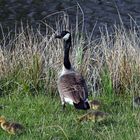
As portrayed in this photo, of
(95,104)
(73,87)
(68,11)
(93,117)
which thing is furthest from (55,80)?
(68,11)

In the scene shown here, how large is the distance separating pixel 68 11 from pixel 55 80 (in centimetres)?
795

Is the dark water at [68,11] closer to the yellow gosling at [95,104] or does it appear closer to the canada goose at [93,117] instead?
the yellow gosling at [95,104]

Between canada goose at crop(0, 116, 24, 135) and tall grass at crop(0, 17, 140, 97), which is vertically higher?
canada goose at crop(0, 116, 24, 135)

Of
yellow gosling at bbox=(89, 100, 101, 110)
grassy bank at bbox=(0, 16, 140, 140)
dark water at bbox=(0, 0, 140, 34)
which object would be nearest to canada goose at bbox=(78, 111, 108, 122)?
grassy bank at bbox=(0, 16, 140, 140)

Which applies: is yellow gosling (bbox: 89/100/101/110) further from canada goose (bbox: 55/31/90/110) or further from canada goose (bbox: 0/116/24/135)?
canada goose (bbox: 0/116/24/135)

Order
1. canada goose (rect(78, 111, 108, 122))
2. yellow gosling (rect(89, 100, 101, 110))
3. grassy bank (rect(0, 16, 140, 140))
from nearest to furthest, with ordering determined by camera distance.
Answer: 1. canada goose (rect(78, 111, 108, 122))
2. grassy bank (rect(0, 16, 140, 140))
3. yellow gosling (rect(89, 100, 101, 110))

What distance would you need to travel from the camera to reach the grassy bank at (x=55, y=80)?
6.91 metres

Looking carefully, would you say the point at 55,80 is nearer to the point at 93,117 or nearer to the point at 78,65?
the point at 78,65

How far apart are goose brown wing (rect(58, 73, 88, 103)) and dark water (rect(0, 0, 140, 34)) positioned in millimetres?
7651

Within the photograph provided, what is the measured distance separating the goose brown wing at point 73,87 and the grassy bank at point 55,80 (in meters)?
0.29

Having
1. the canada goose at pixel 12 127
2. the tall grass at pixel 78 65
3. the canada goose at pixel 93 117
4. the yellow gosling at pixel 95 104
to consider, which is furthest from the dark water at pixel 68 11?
the canada goose at pixel 12 127

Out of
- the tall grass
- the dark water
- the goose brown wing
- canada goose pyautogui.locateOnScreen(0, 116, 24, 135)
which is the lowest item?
the dark water

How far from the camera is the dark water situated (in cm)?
1600

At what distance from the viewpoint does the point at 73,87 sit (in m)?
7.22
